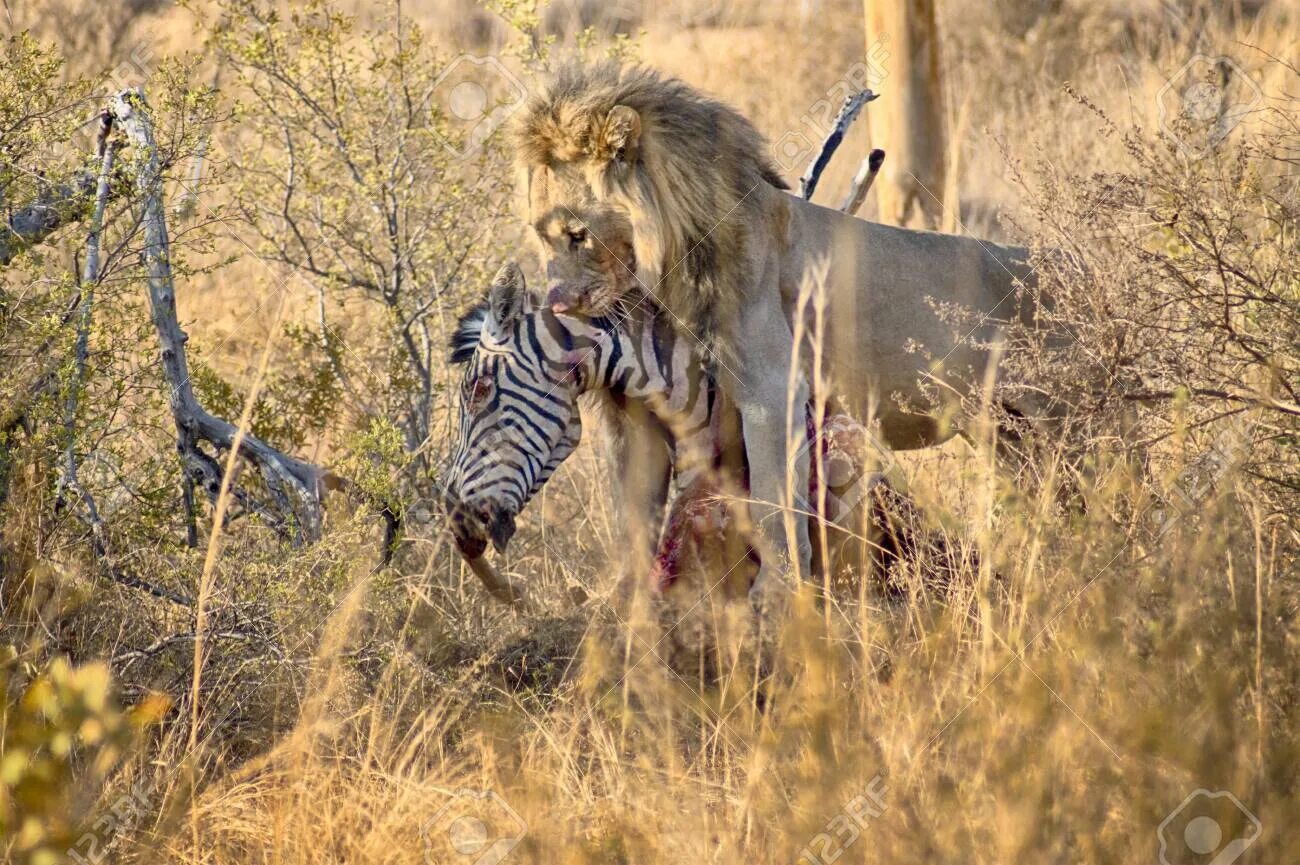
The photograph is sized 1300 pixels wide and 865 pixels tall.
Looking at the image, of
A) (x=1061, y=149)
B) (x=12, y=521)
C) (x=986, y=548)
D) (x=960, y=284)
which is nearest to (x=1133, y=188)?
(x=960, y=284)

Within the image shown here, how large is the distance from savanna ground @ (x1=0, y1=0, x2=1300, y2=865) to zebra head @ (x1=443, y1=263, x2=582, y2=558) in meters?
0.27

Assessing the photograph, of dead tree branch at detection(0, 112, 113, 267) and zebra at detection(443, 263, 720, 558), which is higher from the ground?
dead tree branch at detection(0, 112, 113, 267)

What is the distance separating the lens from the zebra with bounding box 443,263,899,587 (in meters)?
→ 4.85

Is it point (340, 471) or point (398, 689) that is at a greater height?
point (340, 471)

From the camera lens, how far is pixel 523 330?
16.3 ft

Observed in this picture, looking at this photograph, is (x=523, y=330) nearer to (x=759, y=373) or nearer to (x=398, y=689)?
(x=759, y=373)

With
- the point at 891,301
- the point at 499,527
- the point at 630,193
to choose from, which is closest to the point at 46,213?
the point at 499,527

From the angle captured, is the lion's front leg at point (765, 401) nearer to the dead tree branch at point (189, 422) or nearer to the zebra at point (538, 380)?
the zebra at point (538, 380)

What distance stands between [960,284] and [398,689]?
2.46m

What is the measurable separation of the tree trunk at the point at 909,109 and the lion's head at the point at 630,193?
3644 millimetres

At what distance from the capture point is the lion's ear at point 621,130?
466 centimetres

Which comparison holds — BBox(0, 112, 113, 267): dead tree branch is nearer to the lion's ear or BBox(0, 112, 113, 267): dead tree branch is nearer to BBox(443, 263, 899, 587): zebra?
BBox(443, 263, 899, 587): zebra

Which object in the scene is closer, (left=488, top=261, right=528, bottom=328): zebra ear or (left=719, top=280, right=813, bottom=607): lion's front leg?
(left=719, top=280, right=813, bottom=607): lion's front leg

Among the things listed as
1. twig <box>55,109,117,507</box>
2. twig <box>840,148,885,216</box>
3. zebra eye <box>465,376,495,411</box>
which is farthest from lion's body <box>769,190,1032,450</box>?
twig <box>55,109,117,507</box>
